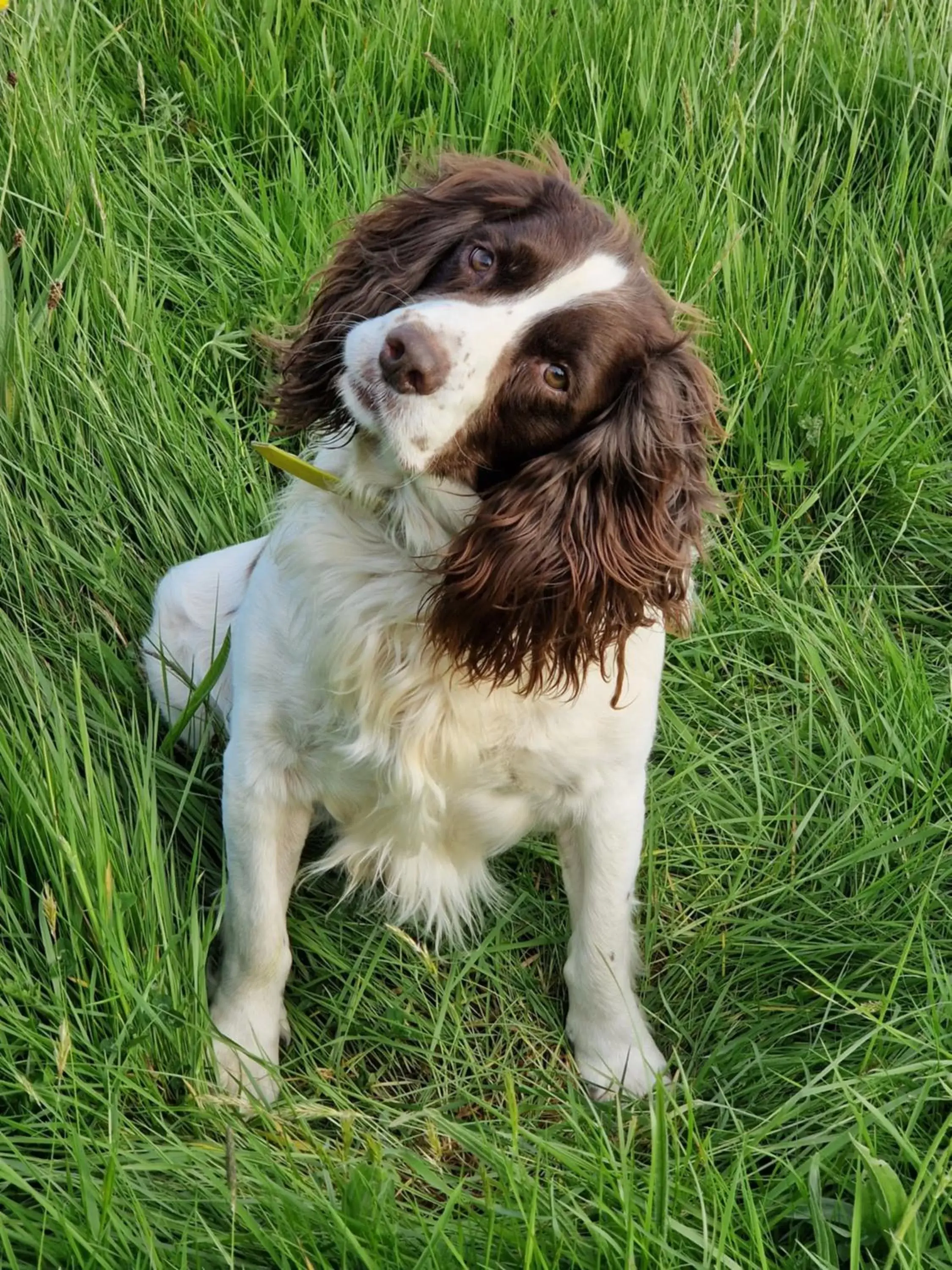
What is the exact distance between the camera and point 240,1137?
7.42 ft

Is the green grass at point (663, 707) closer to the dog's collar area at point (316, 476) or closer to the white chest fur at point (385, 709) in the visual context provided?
the white chest fur at point (385, 709)

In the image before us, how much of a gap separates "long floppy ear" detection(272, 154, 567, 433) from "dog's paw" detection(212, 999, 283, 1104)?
1.14 m

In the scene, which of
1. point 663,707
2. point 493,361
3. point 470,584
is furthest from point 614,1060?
point 493,361

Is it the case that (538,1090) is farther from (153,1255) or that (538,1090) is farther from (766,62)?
(766,62)

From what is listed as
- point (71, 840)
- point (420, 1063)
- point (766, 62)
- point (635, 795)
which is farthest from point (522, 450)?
point (766, 62)

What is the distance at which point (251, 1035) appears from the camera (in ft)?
8.95

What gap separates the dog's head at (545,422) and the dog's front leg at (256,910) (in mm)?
489

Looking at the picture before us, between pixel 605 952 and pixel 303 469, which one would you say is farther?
pixel 605 952

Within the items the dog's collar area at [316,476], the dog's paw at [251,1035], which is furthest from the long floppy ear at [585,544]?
the dog's paw at [251,1035]

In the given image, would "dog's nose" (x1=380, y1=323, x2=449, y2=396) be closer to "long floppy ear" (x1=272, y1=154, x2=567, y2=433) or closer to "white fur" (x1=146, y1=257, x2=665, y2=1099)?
"white fur" (x1=146, y1=257, x2=665, y2=1099)

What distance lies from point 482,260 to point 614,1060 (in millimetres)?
1552

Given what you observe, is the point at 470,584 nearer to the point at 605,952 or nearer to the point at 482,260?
the point at 482,260

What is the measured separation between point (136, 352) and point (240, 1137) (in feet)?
6.21

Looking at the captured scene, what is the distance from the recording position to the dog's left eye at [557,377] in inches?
90.8
